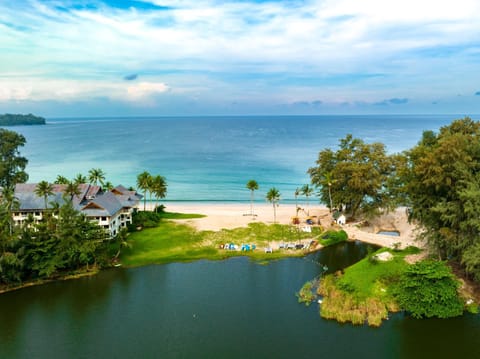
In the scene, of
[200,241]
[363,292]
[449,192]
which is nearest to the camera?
[363,292]

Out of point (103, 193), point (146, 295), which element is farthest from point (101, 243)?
point (103, 193)

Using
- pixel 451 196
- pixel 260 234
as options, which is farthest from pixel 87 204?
pixel 451 196

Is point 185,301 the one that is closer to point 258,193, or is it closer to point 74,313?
point 74,313

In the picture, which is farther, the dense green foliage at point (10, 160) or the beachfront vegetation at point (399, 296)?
the dense green foliage at point (10, 160)

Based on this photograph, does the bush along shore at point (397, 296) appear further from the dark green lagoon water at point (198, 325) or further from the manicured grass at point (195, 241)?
the manicured grass at point (195, 241)

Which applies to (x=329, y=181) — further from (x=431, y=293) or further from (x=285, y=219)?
(x=431, y=293)

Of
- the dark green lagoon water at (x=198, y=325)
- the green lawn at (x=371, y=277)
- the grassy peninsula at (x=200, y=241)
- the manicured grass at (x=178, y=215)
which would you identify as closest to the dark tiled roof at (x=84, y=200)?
the grassy peninsula at (x=200, y=241)
